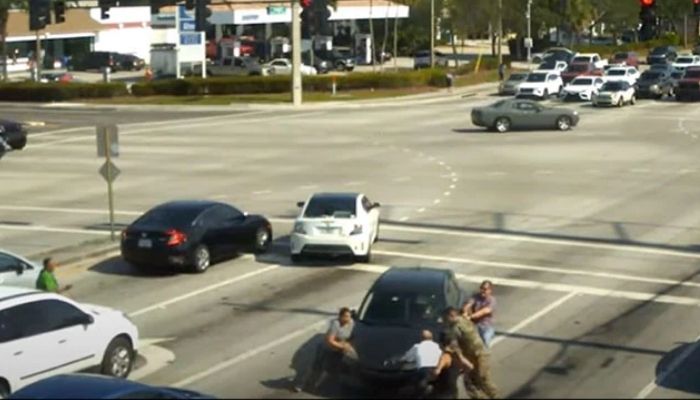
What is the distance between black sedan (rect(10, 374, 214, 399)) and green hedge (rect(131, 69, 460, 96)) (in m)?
66.1

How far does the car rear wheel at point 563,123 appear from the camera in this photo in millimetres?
54938

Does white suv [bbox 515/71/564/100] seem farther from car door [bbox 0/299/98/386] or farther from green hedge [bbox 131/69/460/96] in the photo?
car door [bbox 0/299/98/386]

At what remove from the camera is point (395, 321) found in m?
18.1

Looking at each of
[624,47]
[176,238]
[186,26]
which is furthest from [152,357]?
[624,47]

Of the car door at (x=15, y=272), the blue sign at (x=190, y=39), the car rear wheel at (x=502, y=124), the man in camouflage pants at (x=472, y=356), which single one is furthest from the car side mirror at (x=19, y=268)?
the blue sign at (x=190, y=39)

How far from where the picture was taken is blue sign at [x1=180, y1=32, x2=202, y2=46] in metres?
88.8

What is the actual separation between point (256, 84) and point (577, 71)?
1811 centimetres

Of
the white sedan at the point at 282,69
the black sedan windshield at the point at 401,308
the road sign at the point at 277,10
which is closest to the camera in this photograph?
the black sedan windshield at the point at 401,308

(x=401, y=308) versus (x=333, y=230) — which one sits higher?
(x=401, y=308)

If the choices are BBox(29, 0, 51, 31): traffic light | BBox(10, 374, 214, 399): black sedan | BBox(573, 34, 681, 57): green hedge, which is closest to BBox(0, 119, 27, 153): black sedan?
BBox(29, 0, 51, 31): traffic light

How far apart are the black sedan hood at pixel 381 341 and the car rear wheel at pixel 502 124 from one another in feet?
123

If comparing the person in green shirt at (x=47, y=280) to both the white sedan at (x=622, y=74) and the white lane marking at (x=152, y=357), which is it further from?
the white sedan at (x=622, y=74)

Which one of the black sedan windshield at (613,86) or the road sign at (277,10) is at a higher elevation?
the road sign at (277,10)

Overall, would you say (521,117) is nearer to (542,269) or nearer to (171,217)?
(542,269)
